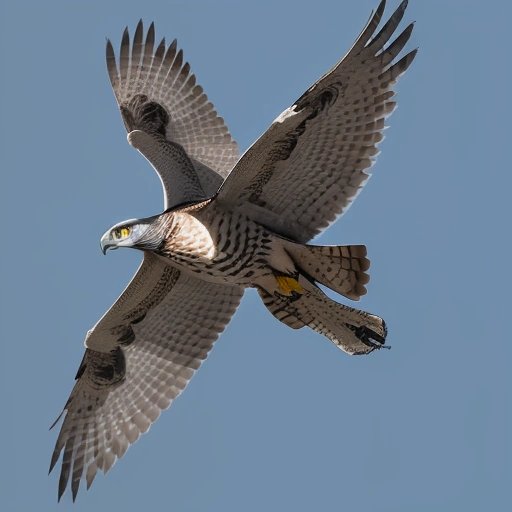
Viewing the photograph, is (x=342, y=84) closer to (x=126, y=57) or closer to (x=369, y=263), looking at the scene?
(x=369, y=263)

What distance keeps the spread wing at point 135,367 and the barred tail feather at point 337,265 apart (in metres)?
1.53

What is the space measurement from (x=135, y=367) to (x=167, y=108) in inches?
109

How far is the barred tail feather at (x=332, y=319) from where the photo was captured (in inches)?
461

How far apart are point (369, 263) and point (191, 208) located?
175 cm

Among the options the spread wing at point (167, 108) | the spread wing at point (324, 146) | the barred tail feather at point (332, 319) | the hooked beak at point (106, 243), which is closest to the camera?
the spread wing at point (324, 146)

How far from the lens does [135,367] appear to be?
1329 centimetres

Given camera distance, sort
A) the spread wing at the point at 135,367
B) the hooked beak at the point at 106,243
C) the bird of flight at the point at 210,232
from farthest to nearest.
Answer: the spread wing at the point at 135,367 < the hooked beak at the point at 106,243 < the bird of flight at the point at 210,232

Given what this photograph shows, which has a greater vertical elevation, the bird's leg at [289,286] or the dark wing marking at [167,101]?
the dark wing marking at [167,101]

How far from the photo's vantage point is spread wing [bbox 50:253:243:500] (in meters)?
12.9

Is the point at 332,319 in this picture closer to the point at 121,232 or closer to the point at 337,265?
the point at 337,265

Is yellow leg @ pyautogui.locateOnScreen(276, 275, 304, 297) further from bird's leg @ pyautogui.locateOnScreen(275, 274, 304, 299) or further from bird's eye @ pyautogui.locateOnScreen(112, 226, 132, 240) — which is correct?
bird's eye @ pyautogui.locateOnScreen(112, 226, 132, 240)

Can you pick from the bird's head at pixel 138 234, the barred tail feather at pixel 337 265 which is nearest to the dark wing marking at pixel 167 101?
the bird's head at pixel 138 234

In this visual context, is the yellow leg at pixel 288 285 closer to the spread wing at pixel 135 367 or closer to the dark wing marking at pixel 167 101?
the spread wing at pixel 135 367

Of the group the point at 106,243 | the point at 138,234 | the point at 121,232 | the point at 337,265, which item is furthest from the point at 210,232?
the point at 337,265
